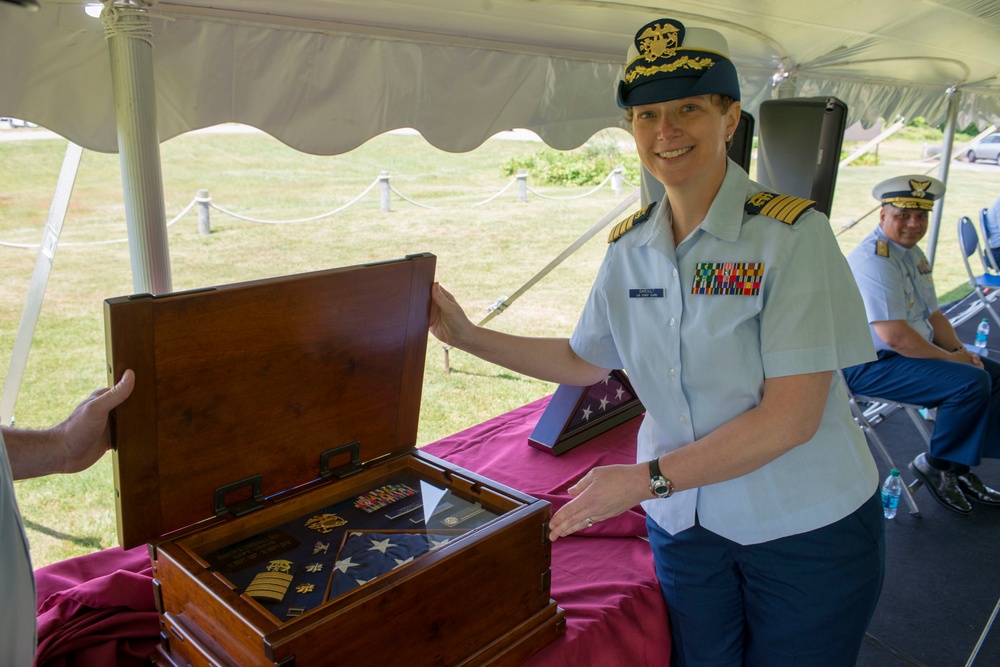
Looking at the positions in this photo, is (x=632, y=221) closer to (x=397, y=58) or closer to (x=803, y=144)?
(x=397, y=58)

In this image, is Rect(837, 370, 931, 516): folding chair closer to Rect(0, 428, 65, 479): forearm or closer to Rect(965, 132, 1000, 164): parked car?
Rect(0, 428, 65, 479): forearm

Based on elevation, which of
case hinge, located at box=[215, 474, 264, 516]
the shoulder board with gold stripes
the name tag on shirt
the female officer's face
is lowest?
case hinge, located at box=[215, 474, 264, 516]

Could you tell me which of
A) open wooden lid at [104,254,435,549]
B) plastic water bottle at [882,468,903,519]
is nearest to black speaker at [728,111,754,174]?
plastic water bottle at [882,468,903,519]

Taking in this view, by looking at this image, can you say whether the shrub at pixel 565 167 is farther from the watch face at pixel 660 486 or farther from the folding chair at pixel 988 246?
the watch face at pixel 660 486

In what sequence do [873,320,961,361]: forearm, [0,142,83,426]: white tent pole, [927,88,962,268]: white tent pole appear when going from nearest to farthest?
[0,142,83,426]: white tent pole
[873,320,961,361]: forearm
[927,88,962,268]: white tent pole

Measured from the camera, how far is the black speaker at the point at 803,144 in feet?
11.4

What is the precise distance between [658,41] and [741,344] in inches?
22.5

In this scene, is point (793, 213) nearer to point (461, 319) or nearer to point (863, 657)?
point (461, 319)

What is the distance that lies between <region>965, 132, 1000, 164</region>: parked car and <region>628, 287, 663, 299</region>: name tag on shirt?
2006cm

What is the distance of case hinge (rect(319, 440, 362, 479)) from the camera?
150 cm

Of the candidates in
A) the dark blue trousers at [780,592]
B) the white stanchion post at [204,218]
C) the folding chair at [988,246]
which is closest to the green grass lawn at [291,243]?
the white stanchion post at [204,218]

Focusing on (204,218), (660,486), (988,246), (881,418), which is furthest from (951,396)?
(204,218)

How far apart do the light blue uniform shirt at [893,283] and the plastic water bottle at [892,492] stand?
65 cm

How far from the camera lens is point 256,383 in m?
1.33
